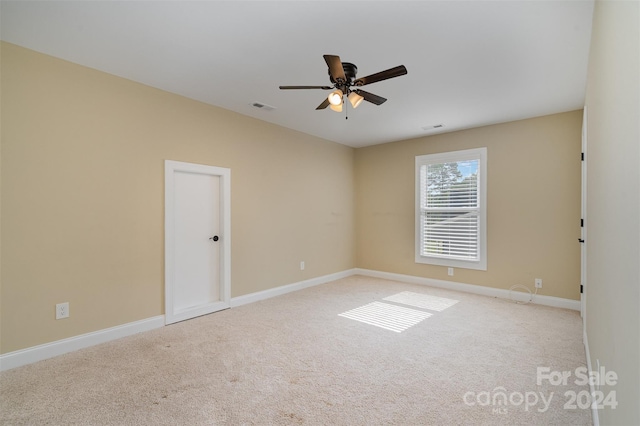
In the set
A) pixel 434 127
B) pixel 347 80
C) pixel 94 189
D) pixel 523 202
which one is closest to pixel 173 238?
pixel 94 189

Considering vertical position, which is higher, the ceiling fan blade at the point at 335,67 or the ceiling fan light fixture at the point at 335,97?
the ceiling fan blade at the point at 335,67

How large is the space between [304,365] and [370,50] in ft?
9.00

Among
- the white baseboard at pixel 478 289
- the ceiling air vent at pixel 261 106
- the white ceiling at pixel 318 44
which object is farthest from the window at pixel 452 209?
the ceiling air vent at pixel 261 106

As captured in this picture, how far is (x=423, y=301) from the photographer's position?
448cm

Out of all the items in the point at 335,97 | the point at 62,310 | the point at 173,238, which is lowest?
the point at 62,310

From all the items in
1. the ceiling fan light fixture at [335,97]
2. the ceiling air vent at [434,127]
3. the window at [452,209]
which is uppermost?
the ceiling air vent at [434,127]

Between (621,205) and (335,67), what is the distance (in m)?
1.80

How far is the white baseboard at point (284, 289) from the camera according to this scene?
4359 mm

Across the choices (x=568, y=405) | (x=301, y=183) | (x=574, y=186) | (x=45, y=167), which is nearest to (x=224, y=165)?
(x=301, y=183)

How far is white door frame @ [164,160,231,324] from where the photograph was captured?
142 inches

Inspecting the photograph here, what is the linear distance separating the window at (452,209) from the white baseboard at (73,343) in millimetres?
4287

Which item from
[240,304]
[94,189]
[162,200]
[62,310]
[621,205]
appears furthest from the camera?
[240,304]

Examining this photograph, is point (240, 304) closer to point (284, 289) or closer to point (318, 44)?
point (284, 289)

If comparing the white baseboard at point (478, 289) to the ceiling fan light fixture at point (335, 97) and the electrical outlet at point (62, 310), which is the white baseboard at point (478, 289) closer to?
the ceiling fan light fixture at point (335, 97)
